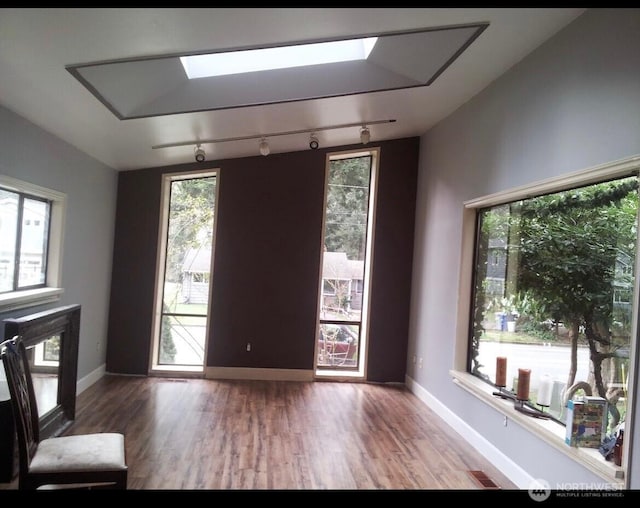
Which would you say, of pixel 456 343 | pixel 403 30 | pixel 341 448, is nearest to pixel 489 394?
pixel 456 343

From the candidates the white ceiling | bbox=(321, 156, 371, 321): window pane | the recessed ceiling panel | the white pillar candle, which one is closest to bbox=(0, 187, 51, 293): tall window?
the white ceiling

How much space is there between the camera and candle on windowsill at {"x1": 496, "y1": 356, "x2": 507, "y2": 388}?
3.43 meters

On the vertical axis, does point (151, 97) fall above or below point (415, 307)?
above

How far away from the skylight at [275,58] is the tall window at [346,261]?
7.37ft

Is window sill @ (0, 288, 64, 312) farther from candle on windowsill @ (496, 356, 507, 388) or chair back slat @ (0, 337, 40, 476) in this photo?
candle on windowsill @ (496, 356, 507, 388)

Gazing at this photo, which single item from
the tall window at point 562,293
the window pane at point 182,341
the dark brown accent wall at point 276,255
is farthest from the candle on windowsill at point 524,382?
the window pane at point 182,341

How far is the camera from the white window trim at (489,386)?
214cm

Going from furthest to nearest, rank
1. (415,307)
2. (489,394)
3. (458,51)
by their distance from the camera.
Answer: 1. (415,307)
2. (489,394)
3. (458,51)

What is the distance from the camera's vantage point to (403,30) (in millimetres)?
2684

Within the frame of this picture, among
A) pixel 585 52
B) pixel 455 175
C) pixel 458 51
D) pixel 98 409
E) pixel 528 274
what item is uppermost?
pixel 458 51

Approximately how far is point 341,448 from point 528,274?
1.95 m

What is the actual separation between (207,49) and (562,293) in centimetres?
268

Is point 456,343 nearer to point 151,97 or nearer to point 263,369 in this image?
point 263,369

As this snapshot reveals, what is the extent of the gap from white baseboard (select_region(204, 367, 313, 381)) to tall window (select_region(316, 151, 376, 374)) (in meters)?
0.27
